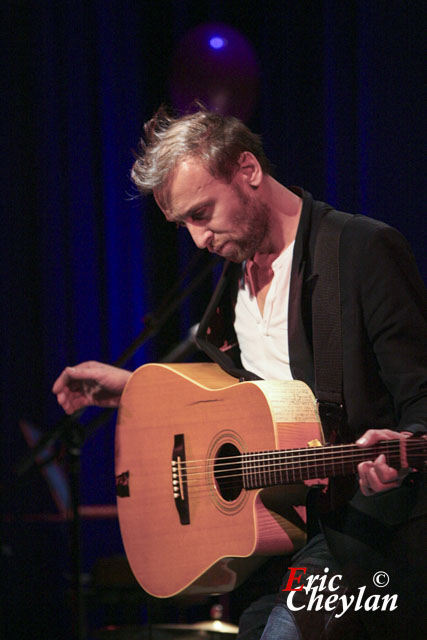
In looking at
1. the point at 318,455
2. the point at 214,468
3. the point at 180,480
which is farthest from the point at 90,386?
the point at 318,455

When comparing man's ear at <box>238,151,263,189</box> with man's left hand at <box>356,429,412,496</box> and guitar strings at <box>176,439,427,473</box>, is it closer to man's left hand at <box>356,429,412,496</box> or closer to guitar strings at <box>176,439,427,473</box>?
guitar strings at <box>176,439,427,473</box>

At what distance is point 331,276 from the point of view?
2.05 m

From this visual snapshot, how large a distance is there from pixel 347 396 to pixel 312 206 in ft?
2.08

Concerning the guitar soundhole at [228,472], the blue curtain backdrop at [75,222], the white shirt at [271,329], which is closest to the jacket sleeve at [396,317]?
the white shirt at [271,329]

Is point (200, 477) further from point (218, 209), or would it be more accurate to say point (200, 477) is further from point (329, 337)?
point (218, 209)

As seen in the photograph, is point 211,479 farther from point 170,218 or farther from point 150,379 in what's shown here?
point 170,218

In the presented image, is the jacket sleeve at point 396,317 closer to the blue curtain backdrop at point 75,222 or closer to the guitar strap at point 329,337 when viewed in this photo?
the guitar strap at point 329,337

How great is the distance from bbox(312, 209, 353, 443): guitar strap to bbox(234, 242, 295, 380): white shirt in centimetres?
21

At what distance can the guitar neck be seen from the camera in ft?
5.45

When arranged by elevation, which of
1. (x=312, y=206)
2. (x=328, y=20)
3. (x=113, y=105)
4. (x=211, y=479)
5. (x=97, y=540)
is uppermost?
(x=328, y=20)

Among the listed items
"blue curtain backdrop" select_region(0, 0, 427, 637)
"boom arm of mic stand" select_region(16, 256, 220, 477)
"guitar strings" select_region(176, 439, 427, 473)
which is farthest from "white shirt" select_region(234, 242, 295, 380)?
"blue curtain backdrop" select_region(0, 0, 427, 637)

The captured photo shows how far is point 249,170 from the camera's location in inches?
93.1

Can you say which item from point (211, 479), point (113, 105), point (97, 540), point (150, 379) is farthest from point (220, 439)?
point (113, 105)

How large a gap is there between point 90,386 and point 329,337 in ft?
3.52
